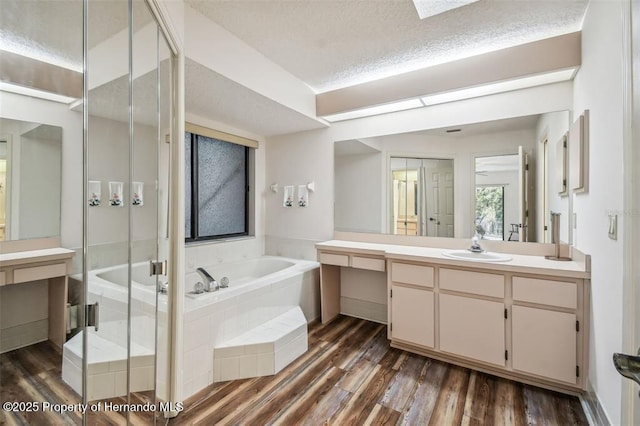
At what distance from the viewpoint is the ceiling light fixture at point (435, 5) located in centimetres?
168

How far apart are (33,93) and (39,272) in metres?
0.48

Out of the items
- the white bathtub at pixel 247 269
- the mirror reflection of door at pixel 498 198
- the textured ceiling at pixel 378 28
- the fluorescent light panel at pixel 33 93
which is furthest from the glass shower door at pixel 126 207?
the mirror reflection of door at pixel 498 198

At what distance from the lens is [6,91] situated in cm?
66

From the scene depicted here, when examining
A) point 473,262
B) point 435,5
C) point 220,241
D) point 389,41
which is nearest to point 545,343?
point 473,262

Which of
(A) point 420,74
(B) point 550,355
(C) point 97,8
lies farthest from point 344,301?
(C) point 97,8

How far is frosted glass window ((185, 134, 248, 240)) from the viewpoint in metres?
3.04

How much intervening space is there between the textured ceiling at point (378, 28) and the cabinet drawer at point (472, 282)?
175 cm

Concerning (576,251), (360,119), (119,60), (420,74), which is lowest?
(576,251)

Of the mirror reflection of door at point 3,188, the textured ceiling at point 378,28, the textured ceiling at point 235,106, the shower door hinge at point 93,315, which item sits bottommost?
the shower door hinge at point 93,315

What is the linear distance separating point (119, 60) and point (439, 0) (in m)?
1.75

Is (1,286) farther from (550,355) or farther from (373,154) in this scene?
(373,154)

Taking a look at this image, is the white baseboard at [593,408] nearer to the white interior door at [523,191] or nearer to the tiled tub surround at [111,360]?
the white interior door at [523,191]

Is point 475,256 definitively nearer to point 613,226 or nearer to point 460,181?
point 460,181

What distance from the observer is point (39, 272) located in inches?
29.5
